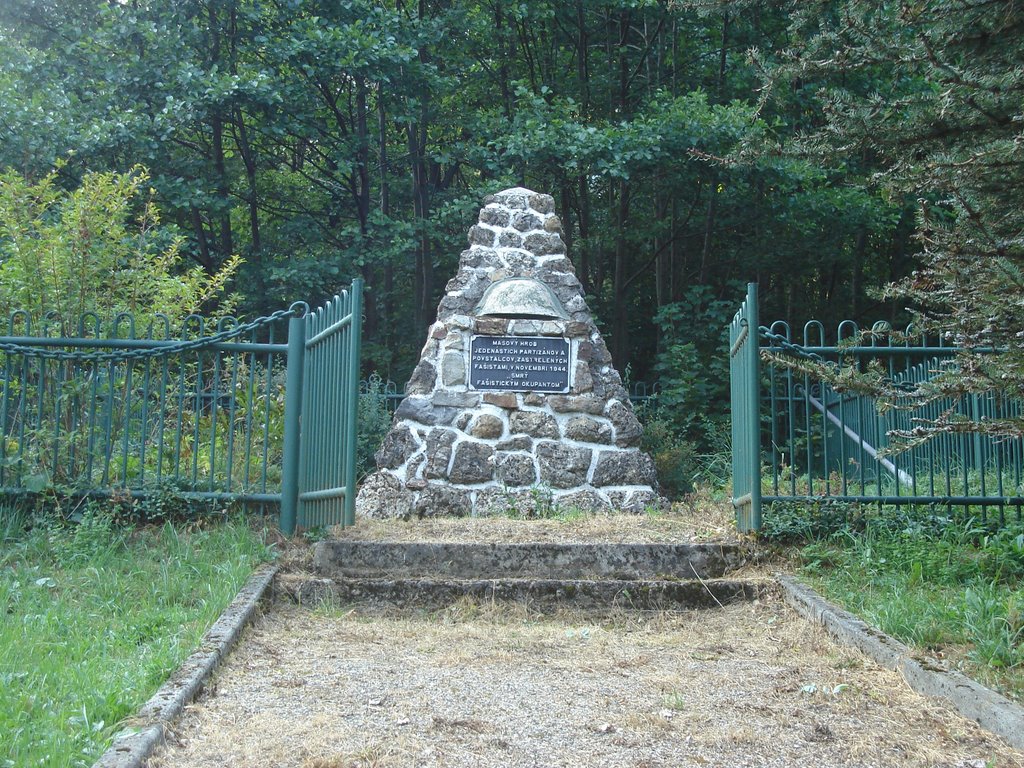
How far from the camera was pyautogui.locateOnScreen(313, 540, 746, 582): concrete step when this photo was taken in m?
5.81

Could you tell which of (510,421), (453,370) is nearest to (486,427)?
(510,421)

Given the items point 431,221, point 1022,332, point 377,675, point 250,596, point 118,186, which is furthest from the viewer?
point 431,221

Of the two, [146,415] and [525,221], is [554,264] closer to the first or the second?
[525,221]

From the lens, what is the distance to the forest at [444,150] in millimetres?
12578

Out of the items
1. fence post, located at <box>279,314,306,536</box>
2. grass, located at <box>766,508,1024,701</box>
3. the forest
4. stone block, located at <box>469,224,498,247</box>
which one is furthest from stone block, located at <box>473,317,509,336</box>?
grass, located at <box>766,508,1024,701</box>

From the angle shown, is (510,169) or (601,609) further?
(510,169)

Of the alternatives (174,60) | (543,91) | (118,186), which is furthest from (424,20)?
(118,186)

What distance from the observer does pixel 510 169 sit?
43.6ft

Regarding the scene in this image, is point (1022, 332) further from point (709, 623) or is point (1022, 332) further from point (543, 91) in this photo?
point (543, 91)

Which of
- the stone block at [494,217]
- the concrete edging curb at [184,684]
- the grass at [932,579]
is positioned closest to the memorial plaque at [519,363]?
the stone block at [494,217]

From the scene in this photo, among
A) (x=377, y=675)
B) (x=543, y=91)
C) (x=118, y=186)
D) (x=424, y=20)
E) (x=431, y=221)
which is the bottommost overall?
(x=377, y=675)

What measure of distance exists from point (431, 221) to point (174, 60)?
396 centimetres

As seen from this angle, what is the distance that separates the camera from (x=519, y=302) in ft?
27.5

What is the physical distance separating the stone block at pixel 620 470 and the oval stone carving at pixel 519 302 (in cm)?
128
